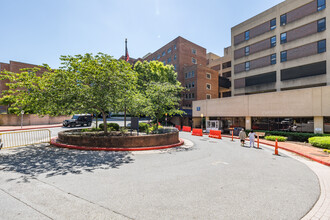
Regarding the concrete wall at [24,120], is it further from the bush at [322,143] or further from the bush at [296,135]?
the bush at [322,143]

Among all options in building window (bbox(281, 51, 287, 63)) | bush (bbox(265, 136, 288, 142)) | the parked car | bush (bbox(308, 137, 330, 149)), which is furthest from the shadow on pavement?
building window (bbox(281, 51, 287, 63))

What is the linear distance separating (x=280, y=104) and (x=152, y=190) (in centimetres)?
2150

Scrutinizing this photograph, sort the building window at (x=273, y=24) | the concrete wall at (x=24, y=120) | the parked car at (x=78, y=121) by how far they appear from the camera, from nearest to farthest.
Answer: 1. the parked car at (x=78, y=121)
2. the building window at (x=273, y=24)
3. the concrete wall at (x=24, y=120)

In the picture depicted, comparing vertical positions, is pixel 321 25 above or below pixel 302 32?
above

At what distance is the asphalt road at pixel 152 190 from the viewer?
4.20 meters

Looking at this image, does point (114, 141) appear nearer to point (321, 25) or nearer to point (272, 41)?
point (272, 41)

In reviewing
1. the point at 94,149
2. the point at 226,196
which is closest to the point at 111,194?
the point at 226,196

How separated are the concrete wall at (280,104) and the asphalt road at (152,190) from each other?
1378cm

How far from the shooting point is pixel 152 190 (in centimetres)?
544

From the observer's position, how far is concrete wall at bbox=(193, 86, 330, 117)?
17.7 metres

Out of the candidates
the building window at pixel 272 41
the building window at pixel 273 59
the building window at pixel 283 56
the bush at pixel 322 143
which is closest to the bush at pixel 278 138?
the bush at pixel 322 143

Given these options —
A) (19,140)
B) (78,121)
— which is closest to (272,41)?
(78,121)

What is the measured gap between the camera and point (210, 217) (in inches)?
158

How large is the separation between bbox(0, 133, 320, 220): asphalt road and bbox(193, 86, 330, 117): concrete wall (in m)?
13.8
